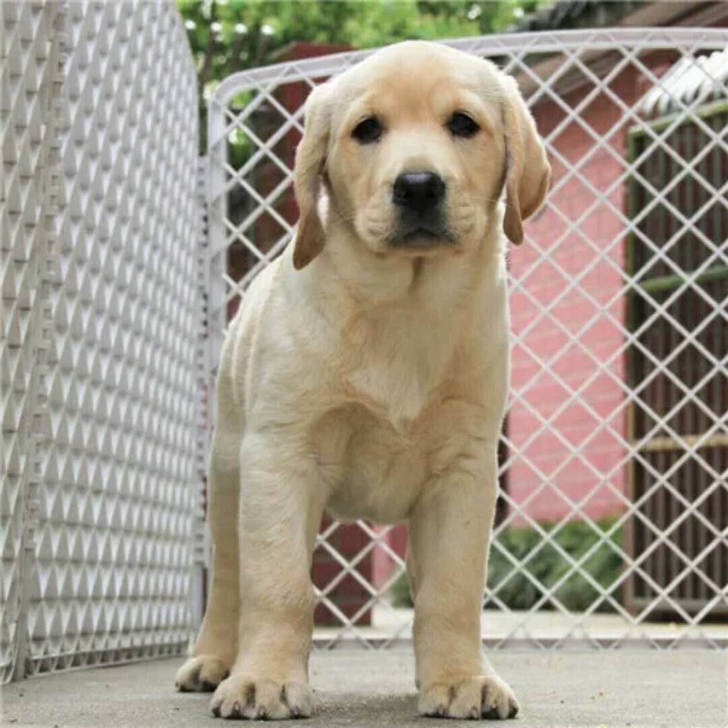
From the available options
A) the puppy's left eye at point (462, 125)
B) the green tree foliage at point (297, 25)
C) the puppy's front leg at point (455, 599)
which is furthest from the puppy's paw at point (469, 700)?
the green tree foliage at point (297, 25)

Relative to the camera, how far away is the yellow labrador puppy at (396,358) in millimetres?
2652

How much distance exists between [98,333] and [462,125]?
5.17 feet

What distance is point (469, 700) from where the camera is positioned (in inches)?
103

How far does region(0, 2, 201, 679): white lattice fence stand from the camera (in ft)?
11.0

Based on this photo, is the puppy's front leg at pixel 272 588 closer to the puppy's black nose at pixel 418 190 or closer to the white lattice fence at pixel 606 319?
the puppy's black nose at pixel 418 190

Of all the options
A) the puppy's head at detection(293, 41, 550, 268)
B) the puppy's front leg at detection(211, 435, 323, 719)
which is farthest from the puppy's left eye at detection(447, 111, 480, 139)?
the puppy's front leg at detection(211, 435, 323, 719)

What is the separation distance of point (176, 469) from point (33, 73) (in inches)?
73.0

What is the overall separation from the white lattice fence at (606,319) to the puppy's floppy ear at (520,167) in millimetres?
1605

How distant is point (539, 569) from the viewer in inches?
331

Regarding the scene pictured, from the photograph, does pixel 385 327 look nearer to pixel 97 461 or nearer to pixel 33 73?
pixel 33 73

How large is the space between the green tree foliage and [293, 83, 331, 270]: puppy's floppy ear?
878cm

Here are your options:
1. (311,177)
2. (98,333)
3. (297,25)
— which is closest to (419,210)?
(311,177)

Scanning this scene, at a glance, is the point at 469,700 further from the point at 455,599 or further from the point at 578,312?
the point at 578,312

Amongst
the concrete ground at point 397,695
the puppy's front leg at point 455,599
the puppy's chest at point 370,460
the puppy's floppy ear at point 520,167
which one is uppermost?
the puppy's floppy ear at point 520,167
